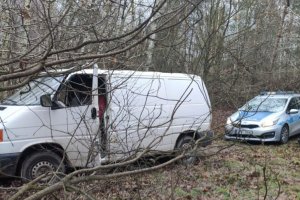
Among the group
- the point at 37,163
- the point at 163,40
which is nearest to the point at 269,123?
the point at 37,163

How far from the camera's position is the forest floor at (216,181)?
439 centimetres

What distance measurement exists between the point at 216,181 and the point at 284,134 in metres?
6.90

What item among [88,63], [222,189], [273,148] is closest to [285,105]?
[273,148]

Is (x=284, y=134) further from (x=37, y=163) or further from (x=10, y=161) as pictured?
(x=10, y=161)

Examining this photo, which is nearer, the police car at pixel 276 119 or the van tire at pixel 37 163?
the van tire at pixel 37 163

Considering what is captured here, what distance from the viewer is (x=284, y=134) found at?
45.6ft

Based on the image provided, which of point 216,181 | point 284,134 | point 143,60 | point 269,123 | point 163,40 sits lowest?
point 284,134

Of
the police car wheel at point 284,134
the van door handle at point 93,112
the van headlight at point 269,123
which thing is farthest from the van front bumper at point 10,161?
the police car wheel at point 284,134

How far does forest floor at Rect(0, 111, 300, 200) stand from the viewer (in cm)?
439

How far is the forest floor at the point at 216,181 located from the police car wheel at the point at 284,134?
7.29ft

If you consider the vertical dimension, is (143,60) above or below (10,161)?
above

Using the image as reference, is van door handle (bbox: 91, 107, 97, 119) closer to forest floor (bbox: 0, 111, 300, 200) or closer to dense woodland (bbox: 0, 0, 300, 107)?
dense woodland (bbox: 0, 0, 300, 107)

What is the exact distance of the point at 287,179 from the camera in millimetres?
8594

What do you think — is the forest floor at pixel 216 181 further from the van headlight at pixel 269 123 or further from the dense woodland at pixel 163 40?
the van headlight at pixel 269 123
